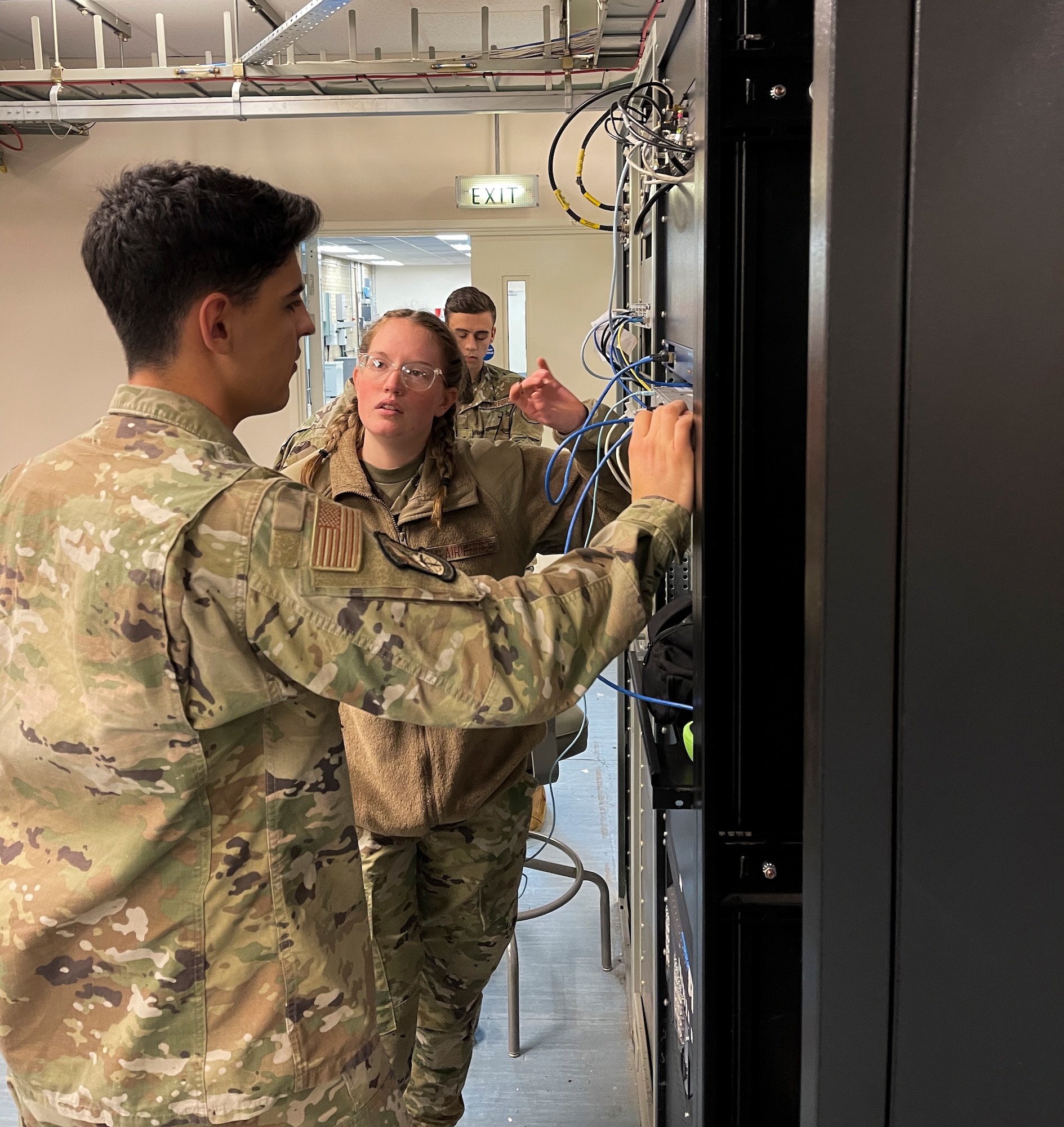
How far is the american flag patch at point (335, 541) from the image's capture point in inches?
36.1

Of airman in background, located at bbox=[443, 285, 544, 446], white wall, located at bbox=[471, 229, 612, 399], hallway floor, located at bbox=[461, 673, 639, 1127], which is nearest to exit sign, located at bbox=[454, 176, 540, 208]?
white wall, located at bbox=[471, 229, 612, 399]

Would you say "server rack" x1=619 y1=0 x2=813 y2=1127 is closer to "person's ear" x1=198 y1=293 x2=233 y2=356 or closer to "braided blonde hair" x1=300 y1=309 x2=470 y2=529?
"person's ear" x1=198 y1=293 x2=233 y2=356

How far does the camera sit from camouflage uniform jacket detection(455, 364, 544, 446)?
3.62 metres

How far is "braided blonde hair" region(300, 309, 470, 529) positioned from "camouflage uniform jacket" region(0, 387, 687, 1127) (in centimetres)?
68

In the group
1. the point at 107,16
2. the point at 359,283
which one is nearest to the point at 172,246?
the point at 107,16

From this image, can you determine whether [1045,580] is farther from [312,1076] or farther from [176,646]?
[312,1076]

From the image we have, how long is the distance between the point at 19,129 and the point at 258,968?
19.6 ft

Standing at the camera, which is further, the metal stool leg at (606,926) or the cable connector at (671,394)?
the metal stool leg at (606,926)

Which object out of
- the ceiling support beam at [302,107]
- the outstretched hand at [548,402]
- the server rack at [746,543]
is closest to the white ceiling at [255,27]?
the ceiling support beam at [302,107]

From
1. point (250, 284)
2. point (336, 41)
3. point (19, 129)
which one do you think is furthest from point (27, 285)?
point (250, 284)

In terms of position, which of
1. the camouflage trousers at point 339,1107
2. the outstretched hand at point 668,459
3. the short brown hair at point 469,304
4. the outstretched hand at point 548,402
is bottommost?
the camouflage trousers at point 339,1107

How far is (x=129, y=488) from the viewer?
924 millimetres

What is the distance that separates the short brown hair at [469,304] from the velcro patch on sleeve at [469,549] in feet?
6.82

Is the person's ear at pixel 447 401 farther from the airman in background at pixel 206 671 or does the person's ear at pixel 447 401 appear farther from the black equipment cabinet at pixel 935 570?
the black equipment cabinet at pixel 935 570
